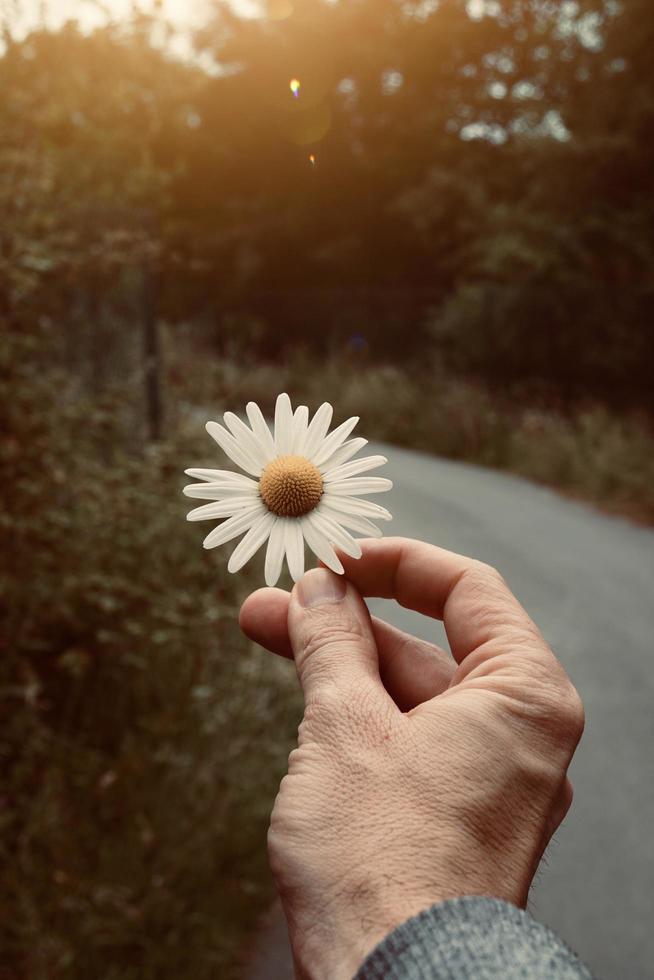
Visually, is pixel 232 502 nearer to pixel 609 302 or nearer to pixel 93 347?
pixel 93 347

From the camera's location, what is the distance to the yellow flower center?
0.98 m

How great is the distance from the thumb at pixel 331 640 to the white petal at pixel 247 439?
0.65 ft

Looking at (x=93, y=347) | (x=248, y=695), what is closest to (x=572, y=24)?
(x=93, y=347)

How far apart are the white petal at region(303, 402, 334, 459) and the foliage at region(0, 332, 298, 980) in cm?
152

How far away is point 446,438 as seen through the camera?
11570 millimetres

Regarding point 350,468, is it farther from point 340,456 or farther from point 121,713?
point 121,713

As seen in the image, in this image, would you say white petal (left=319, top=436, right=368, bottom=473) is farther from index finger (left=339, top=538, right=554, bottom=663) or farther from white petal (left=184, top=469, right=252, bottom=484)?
index finger (left=339, top=538, right=554, bottom=663)

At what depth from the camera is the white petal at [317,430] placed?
102 centimetres

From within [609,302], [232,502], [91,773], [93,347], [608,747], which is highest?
[609,302]

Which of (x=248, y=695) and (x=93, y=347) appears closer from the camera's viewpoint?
(x=248, y=695)

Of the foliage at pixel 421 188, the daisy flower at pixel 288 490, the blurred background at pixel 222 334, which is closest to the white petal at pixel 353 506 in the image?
the daisy flower at pixel 288 490

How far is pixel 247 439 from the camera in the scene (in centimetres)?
106

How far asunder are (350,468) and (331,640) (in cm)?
28

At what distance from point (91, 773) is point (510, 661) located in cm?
233
